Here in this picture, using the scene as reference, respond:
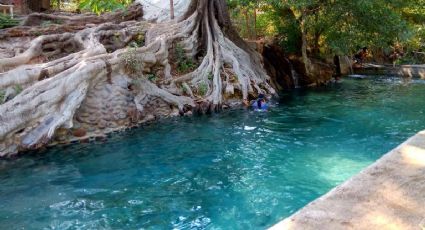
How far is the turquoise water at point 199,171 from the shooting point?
5.06 metres

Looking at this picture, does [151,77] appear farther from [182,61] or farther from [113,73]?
[182,61]

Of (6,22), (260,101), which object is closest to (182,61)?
(260,101)

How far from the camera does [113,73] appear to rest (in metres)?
9.71

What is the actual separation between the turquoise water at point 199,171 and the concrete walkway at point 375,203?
66.4 inches

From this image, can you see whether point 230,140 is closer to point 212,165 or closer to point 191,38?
point 212,165

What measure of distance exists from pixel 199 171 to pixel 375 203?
12.8 feet

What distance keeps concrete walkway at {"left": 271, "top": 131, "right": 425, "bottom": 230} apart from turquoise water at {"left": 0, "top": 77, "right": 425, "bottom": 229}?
5.54ft

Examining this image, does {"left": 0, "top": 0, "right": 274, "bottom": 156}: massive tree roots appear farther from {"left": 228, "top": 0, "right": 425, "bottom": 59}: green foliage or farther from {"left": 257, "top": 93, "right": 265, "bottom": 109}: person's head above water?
{"left": 228, "top": 0, "right": 425, "bottom": 59}: green foliage

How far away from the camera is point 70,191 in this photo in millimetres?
5832

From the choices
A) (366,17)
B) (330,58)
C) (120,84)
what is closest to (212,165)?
(120,84)

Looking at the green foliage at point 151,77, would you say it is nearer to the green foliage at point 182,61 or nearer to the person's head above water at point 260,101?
the green foliage at point 182,61

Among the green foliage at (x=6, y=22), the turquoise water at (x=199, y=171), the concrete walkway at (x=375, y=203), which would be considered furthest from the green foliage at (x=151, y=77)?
the concrete walkway at (x=375, y=203)

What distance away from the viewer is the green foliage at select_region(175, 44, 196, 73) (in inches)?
485

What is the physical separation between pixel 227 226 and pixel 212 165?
7.23 feet
